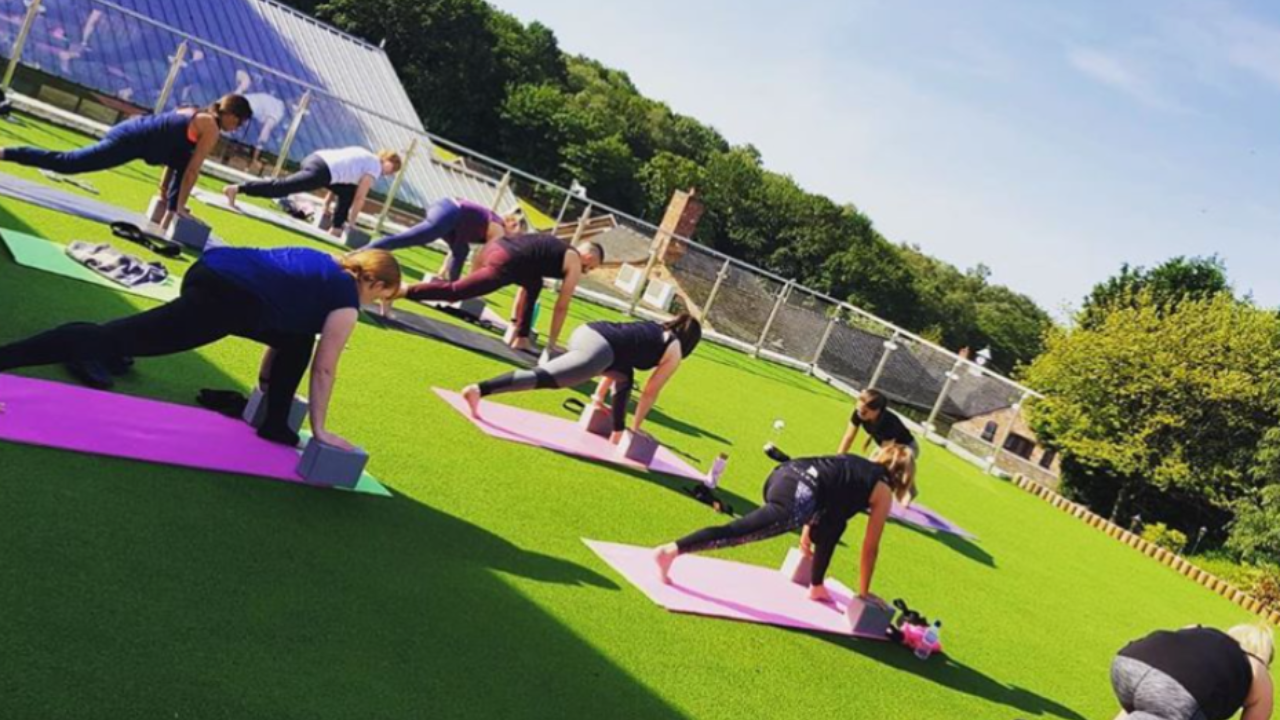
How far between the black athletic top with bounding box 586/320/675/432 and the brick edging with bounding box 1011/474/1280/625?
1051 cm

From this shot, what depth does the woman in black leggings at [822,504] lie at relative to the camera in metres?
5.82

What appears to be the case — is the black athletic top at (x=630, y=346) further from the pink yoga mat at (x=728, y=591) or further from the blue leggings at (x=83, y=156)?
the blue leggings at (x=83, y=156)

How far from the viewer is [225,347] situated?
22.3ft

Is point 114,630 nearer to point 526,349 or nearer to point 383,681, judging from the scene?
point 383,681

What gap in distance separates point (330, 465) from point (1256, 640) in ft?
A: 15.2

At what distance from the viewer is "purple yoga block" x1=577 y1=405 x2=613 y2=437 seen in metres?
8.67

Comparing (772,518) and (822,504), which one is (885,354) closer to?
(822,504)

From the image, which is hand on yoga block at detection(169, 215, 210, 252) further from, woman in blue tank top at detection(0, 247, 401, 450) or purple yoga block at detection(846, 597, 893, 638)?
purple yoga block at detection(846, 597, 893, 638)

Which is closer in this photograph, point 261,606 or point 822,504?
point 261,606

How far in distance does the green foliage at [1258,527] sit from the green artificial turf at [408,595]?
1453 centimetres

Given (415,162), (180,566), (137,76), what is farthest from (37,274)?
(415,162)

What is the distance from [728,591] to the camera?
630cm

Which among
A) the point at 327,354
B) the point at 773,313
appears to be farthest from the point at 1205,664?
the point at 773,313

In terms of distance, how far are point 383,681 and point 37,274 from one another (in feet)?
15.5
